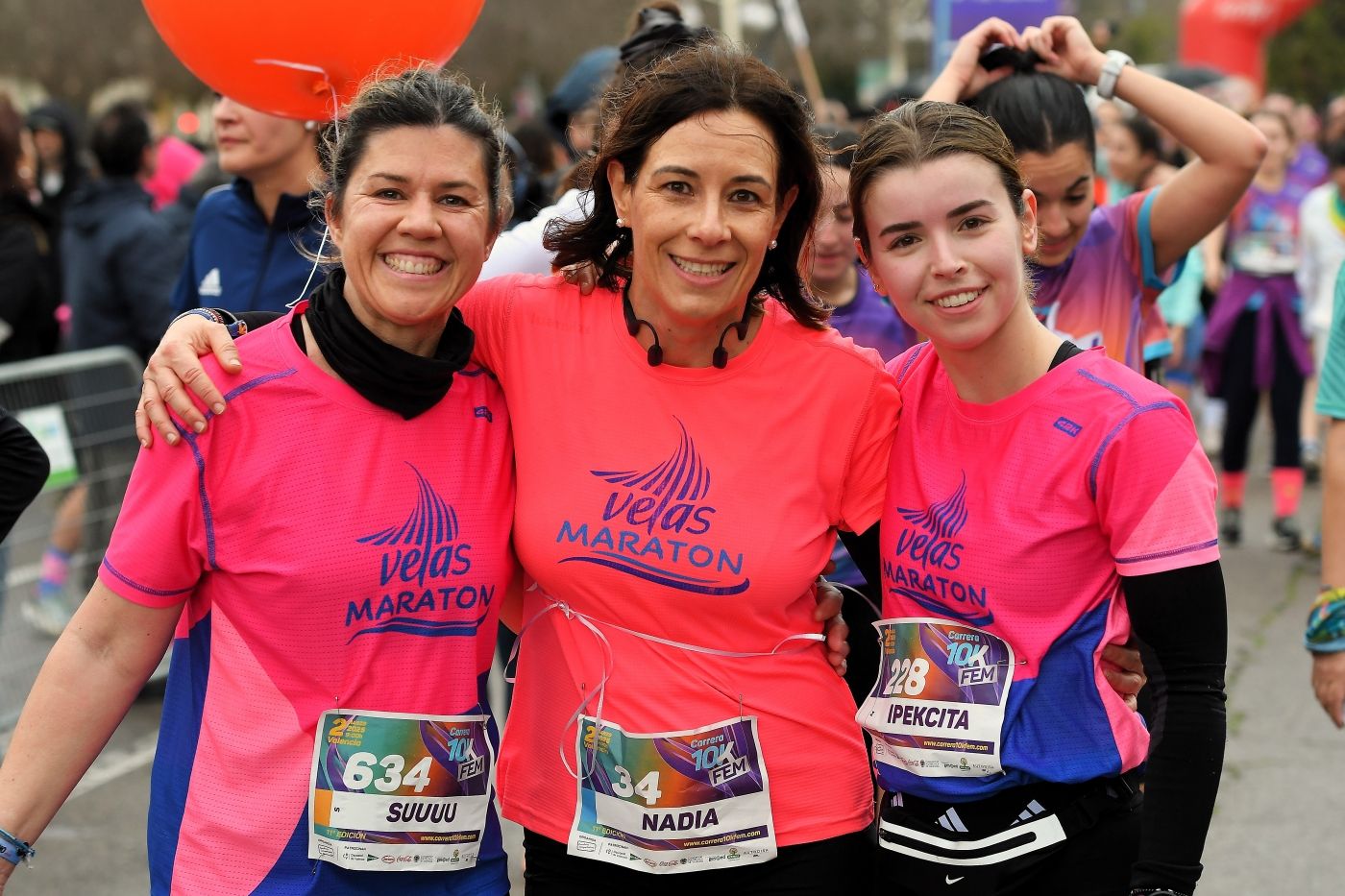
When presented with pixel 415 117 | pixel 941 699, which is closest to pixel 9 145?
pixel 415 117

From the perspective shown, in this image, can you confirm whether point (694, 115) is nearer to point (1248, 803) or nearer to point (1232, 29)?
point (1248, 803)

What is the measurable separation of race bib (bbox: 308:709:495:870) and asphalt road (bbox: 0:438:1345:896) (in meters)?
2.04

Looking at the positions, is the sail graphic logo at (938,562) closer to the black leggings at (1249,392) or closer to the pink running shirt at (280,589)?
the pink running shirt at (280,589)

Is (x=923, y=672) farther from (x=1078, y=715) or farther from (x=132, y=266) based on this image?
(x=132, y=266)

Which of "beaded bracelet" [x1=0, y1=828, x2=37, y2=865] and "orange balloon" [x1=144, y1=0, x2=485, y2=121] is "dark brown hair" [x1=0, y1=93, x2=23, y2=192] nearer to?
"orange balloon" [x1=144, y1=0, x2=485, y2=121]

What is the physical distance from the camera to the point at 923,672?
250cm

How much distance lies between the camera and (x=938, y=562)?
2475mm

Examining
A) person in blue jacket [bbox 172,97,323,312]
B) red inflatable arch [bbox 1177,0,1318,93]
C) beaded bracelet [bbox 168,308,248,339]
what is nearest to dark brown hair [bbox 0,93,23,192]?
person in blue jacket [bbox 172,97,323,312]

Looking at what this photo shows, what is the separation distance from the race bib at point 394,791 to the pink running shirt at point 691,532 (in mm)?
195

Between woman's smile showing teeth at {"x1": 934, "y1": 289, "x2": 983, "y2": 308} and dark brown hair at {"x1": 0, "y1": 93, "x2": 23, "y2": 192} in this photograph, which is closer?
woman's smile showing teeth at {"x1": 934, "y1": 289, "x2": 983, "y2": 308}

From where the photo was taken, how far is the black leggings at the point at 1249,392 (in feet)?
28.2

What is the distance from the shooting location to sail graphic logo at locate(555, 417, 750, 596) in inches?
98.8

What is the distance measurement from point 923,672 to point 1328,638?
118 cm

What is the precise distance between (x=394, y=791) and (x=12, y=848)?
Result: 60cm
